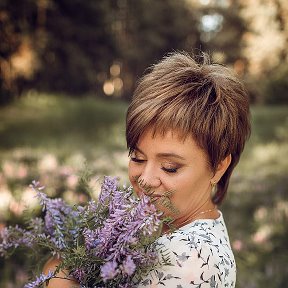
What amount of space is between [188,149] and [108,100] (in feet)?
59.6

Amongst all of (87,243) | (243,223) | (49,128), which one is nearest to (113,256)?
(87,243)

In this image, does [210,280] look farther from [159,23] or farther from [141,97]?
[159,23]

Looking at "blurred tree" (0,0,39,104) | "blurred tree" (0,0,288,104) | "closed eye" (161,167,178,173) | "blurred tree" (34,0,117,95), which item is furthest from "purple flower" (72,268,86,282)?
"blurred tree" (34,0,117,95)

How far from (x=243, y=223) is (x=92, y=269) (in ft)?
15.7

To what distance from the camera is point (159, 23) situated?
31.1 metres

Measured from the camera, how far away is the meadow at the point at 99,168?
13.0 feet

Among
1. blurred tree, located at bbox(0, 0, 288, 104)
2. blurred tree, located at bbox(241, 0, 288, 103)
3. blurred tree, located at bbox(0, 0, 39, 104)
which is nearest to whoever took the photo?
blurred tree, located at bbox(241, 0, 288, 103)

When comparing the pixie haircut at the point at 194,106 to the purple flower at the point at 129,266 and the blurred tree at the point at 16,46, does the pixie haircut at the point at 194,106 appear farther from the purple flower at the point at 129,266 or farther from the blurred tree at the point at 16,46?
the blurred tree at the point at 16,46

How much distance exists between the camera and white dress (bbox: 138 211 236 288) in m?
1.34

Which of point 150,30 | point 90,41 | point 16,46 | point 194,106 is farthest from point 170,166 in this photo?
point 150,30

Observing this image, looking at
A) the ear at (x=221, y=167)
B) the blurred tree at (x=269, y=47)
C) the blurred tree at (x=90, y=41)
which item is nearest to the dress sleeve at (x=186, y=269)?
the ear at (x=221, y=167)

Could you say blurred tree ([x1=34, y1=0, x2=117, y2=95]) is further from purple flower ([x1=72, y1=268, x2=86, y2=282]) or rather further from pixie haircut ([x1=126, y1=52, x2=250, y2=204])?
purple flower ([x1=72, y1=268, x2=86, y2=282])

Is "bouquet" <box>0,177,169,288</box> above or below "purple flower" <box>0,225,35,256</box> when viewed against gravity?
above

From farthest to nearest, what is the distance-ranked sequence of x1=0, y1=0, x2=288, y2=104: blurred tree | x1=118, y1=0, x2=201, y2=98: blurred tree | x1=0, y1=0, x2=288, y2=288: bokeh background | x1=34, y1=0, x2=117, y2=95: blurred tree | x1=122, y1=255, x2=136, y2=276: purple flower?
x1=118, y1=0, x2=201, y2=98: blurred tree < x1=34, y1=0, x2=117, y2=95: blurred tree < x1=0, y1=0, x2=288, y2=104: blurred tree < x1=0, y1=0, x2=288, y2=288: bokeh background < x1=122, y1=255, x2=136, y2=276: purple flower
